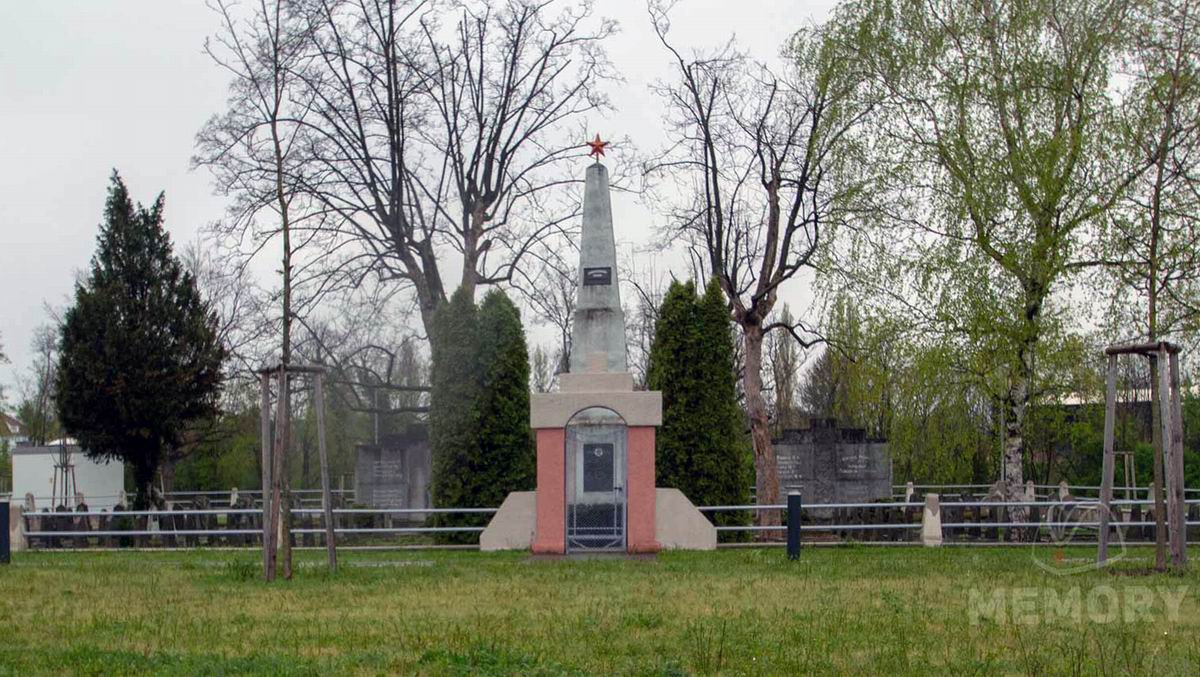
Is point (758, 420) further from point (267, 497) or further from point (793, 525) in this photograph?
point (267, 497)

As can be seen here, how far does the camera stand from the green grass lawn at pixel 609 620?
8.90 metres

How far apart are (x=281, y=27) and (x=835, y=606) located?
22.9 m

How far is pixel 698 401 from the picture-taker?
2577cm

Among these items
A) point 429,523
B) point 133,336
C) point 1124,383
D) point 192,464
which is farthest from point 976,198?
point 192,464

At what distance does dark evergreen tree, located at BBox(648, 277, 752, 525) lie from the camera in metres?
25.4

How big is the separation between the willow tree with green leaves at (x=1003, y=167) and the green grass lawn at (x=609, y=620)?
6701 mm

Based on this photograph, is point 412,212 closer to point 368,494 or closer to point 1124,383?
point 368,494

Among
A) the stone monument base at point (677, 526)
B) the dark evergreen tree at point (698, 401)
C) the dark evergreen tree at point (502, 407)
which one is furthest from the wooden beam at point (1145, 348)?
the dark evergreen tree at point (502, 407)

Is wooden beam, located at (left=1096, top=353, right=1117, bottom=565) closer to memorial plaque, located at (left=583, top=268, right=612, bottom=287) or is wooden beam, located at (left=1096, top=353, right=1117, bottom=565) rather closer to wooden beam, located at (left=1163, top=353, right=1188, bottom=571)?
wooden beam, located at (left=1163, top=353, right=1188, bottom=571)

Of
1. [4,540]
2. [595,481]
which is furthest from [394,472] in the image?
[595,481]

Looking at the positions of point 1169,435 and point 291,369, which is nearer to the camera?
point 1169,435

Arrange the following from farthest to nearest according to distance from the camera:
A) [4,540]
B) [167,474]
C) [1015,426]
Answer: [167,474]
[1015,426]
[4,540]

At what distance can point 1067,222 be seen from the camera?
23.8 metres

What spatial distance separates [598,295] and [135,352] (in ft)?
54.6
